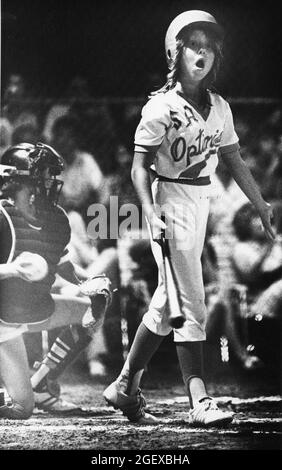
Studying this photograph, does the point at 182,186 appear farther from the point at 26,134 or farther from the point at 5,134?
the point at 5,134

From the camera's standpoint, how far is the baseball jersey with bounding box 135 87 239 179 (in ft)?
14.4

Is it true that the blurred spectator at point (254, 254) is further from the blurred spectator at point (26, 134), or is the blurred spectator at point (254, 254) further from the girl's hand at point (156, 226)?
the blurred spectator at point (26, 134)

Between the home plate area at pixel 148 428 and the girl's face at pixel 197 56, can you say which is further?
the girl's face at pixel 197 56

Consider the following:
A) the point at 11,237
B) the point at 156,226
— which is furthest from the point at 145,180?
the point at 11,237

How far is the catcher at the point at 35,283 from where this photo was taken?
14.9 feet

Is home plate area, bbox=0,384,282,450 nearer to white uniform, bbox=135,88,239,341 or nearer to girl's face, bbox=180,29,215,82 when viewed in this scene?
white uniform, bbox=135,88,239,341

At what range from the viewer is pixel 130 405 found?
4430 mm

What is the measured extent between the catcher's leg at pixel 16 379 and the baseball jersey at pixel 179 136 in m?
1.39

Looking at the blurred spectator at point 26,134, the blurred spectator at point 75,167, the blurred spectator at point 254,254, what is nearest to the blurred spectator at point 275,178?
the blurred spectator at point 254,254

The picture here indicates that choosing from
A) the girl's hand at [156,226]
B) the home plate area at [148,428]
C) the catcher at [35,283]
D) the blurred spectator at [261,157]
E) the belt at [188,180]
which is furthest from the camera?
the blurred spectator at [261,157]

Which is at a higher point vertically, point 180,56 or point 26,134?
point 180,56

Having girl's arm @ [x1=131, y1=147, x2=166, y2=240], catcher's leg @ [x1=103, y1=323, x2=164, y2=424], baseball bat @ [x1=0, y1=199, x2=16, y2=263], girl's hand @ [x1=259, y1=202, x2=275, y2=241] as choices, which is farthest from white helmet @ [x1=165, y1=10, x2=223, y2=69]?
catcher's leg @ [x1=103, y1=323, x2=164, y2=424]

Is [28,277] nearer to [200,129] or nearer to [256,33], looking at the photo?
[200,129]

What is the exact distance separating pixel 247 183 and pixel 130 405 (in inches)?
60.0
